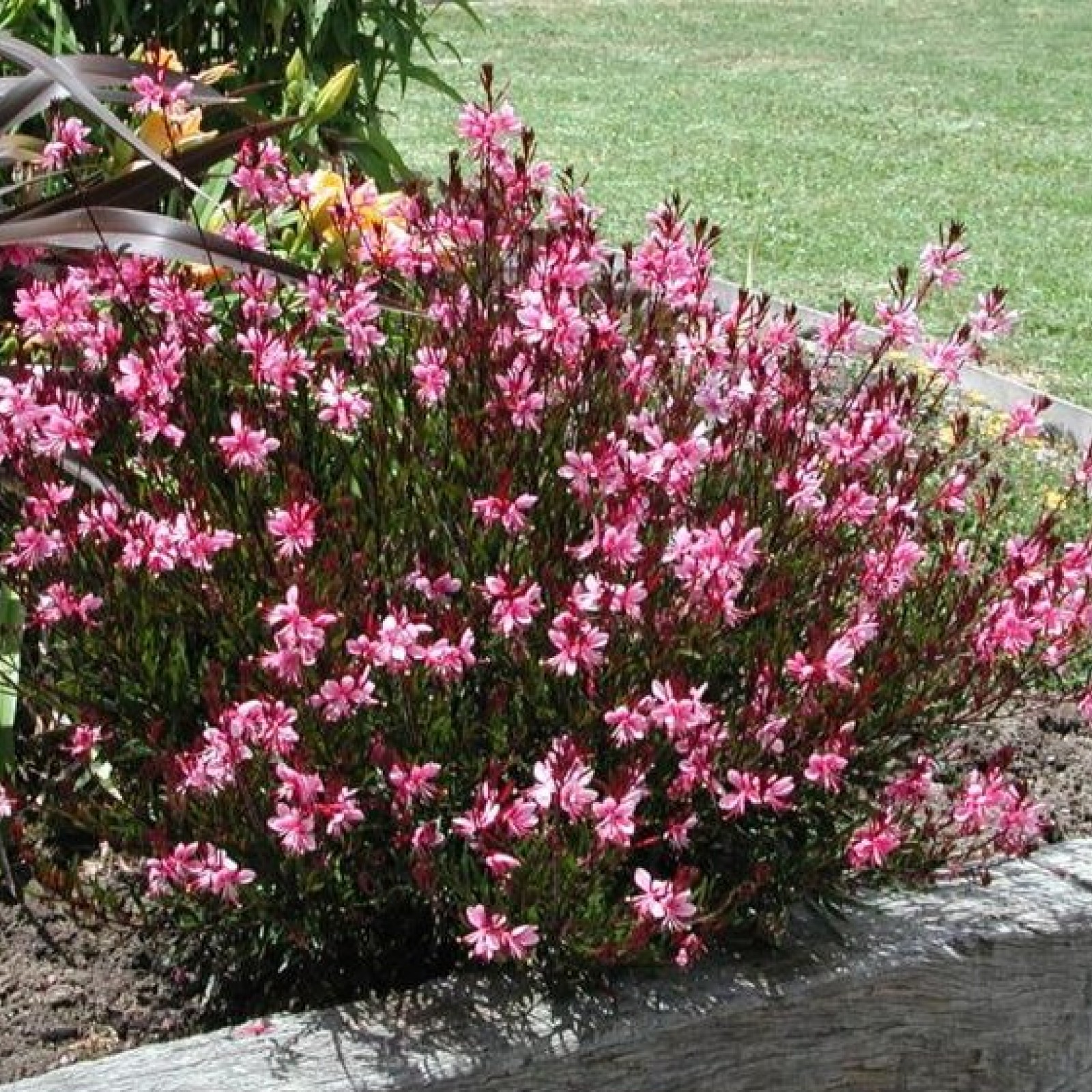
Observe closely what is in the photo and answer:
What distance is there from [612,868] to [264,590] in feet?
2.02

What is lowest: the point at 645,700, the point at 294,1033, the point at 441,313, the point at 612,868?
the point at 294,1033

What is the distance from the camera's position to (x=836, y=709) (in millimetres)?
2844

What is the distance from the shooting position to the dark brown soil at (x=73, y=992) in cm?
306

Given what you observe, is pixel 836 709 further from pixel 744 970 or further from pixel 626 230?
pixel 626 230

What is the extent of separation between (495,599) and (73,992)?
3.07 ft

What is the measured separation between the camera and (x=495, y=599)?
9.06 ft

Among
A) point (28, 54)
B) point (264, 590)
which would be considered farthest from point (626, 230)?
point (264, 590)

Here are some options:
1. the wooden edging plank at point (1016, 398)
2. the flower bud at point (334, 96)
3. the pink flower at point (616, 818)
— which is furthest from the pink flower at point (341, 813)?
the wooden edging plank at point (1016, 398)

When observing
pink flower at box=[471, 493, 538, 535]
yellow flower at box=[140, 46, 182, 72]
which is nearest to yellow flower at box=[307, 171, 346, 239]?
yellow flower at box=[140, 46, 182, 72]

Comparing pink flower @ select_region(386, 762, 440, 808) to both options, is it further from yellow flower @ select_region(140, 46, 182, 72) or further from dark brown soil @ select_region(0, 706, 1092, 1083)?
yellow flower @ select_region(140, 46, 182, 72)

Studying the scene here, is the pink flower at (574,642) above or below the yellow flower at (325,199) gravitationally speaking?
below

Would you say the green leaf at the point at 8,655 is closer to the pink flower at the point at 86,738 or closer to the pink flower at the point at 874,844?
the pink flower at the point at 86,738

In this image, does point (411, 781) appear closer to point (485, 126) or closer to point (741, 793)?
point (741, 793)

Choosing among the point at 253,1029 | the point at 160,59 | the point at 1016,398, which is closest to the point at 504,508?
the point at 253,1029
